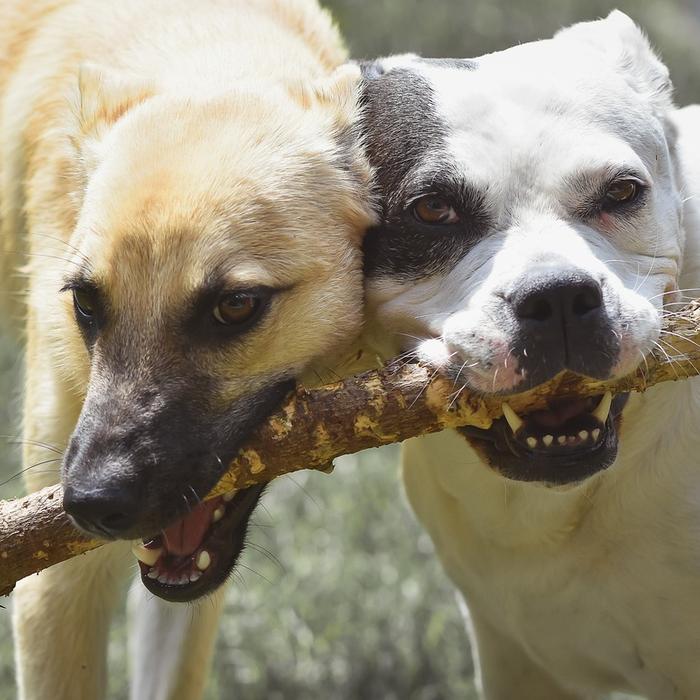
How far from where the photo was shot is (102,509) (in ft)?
9.37

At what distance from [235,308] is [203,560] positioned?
2.10 feet

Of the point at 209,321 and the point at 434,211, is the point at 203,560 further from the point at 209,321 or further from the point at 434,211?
the point at 434,211

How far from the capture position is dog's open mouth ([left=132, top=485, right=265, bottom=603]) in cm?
320

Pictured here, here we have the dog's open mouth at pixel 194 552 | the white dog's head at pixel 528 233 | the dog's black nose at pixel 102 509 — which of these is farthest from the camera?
the dog's open mouth at pixel 194 552

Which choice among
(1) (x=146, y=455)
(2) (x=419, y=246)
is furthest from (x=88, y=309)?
(2) (x=419, y=246)

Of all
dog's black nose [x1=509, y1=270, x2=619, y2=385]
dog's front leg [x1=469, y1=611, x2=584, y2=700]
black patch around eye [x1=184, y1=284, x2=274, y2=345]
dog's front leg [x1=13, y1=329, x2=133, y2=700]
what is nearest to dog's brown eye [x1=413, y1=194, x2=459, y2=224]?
dog's black nose [x1=509, y1=270, x2=619, y2=385]

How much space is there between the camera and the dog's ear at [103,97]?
3.58 meters

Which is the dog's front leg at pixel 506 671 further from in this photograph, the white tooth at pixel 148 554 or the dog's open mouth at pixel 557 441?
the white tooth at pixel 148 554

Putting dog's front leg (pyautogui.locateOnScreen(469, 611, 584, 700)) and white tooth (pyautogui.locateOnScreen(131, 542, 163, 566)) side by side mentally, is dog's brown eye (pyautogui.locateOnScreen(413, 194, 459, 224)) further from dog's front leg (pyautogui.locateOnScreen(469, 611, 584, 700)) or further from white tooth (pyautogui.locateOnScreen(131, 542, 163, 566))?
dog's front leg (pyautogui.locateOnScreen(469, 611, 584, 700))

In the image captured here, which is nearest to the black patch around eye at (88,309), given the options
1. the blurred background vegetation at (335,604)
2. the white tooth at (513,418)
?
the white tooth at (513,418)

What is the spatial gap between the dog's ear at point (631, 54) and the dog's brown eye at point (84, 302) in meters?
1.53

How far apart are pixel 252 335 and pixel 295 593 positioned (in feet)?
10.0

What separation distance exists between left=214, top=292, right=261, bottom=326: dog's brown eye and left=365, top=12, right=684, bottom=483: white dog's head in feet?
1.20

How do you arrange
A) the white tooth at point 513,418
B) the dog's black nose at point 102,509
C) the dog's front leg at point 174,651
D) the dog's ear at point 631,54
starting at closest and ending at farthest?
the dog's black nose at point 102,509
the white tooth at point 513,418
the dog's ear at point 631,54
the dog's front leg at point 174,651
